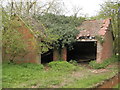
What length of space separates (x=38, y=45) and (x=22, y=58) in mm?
2560

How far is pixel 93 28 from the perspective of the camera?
16.2 metres

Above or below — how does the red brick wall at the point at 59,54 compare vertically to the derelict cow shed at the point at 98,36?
below

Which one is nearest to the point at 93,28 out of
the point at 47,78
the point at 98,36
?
the point at 98,36

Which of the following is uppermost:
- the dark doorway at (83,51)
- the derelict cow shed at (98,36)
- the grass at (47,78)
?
the derelict cow shed at (98,36)

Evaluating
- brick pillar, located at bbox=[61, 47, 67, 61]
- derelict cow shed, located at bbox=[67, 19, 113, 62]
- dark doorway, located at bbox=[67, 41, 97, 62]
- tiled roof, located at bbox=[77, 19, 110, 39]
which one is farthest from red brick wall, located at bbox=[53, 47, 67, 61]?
dark doorway, located at bbox=[67, 41, 97, 62]

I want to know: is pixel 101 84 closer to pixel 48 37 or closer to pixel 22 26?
pixel 48 37

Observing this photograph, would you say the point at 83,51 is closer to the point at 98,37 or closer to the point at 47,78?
the point at 98,37

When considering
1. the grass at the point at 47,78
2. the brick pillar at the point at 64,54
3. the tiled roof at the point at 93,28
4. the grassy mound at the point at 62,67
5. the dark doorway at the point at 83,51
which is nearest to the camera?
the grass at the point at 47,78

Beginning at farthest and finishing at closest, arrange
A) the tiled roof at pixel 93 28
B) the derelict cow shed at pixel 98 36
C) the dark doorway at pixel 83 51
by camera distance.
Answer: the dark doorway at pixel 83 51
the tiled roof at pixel 93 28
the derelict cow shed at pixel 98 36

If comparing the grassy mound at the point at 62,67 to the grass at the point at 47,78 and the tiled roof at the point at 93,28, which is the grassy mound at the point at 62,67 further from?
the tiled roof at the point at 93,28

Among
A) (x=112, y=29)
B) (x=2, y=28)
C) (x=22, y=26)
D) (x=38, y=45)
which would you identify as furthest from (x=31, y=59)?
(x=112, y=29)

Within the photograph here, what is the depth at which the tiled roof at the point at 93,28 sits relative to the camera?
15113mm

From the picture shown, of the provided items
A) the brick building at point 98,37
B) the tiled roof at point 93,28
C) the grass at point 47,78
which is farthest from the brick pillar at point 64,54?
the grass at point 47,78

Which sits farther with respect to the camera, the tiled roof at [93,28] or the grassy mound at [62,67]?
the tiled roof at [93,28]
